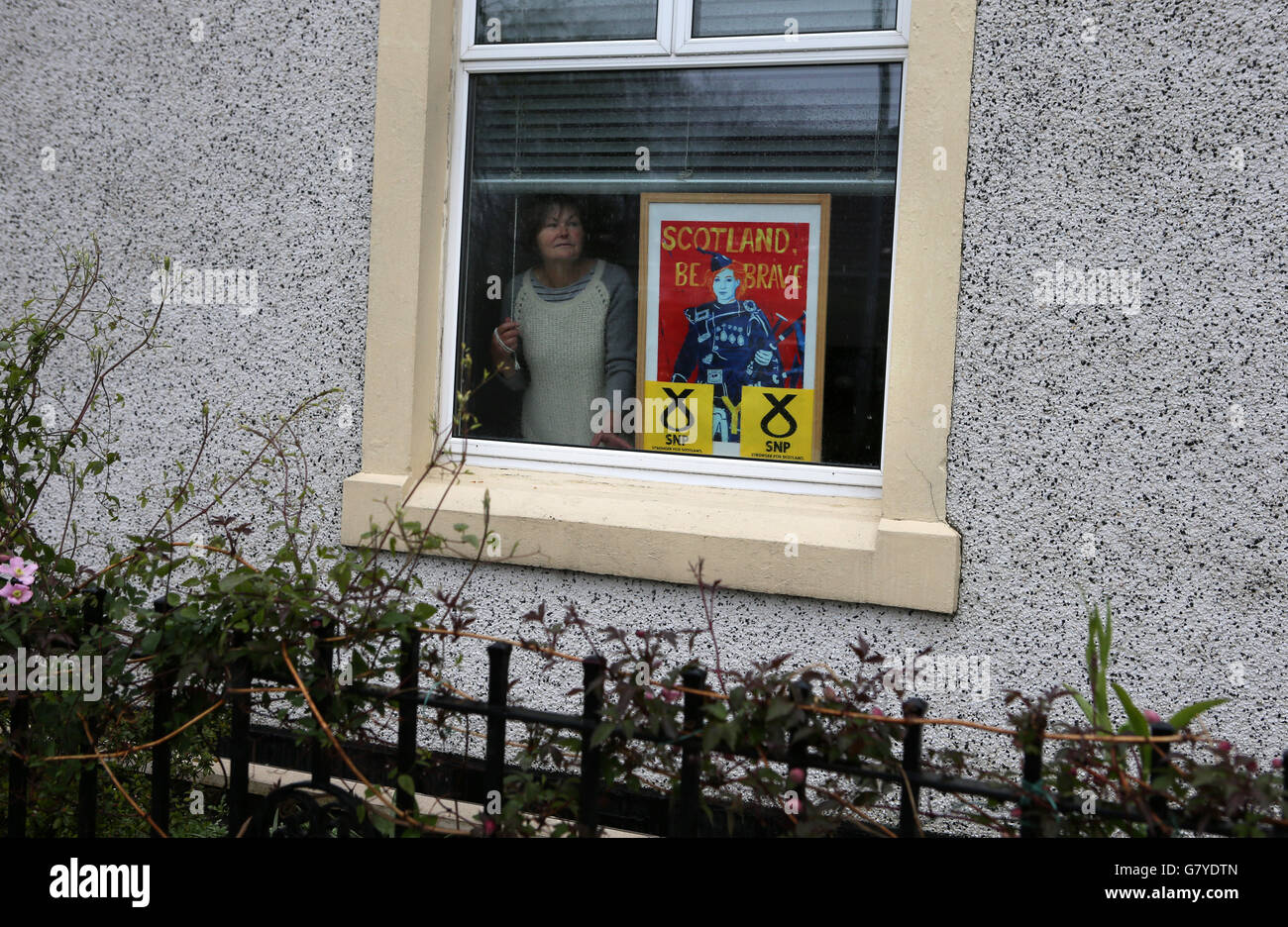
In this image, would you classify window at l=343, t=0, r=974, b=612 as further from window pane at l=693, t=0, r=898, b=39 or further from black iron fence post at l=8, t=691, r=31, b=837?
black iron fence post at l=8, t=691, r=31, b=837

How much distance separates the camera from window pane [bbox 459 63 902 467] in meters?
3.24

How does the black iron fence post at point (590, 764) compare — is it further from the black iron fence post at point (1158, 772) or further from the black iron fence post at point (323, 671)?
the black iron fence post at point (1158, 772)

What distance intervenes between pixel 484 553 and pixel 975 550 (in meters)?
1.53

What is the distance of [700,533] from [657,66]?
158cm

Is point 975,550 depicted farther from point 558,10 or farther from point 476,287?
point 558,10

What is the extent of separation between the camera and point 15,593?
86.7 inches

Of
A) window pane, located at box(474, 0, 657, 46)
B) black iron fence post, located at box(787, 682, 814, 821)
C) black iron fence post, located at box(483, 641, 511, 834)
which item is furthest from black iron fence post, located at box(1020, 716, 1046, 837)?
window pane, located at box(474, 0, 657, 46)

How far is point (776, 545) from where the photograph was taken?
10.1ft

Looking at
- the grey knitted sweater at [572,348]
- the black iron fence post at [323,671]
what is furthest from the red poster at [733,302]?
the black iron fence post at [323,671]

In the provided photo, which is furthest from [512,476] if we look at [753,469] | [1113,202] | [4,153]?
[4,153]

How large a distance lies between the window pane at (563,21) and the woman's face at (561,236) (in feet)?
1.94
